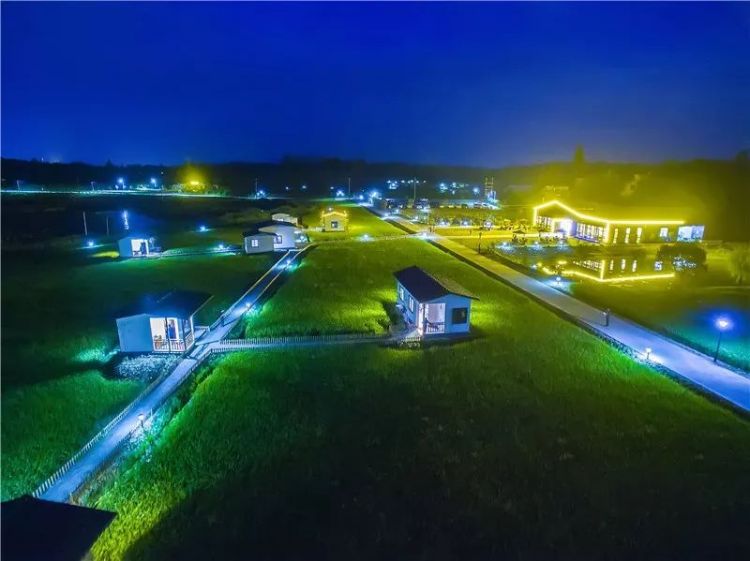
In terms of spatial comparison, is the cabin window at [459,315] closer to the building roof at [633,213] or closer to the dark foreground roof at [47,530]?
the dark foreground roof at [47,530]

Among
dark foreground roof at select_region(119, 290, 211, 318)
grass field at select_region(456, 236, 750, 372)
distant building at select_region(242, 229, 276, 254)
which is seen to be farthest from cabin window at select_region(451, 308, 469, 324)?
distant building at select_region(242, 229, 276, 254)

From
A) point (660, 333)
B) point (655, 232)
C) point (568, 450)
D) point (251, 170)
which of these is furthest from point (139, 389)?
point (251, 170)

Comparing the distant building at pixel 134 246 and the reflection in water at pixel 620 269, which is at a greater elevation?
the distant building at pixel 134 246

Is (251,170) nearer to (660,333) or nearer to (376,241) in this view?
(376,241)

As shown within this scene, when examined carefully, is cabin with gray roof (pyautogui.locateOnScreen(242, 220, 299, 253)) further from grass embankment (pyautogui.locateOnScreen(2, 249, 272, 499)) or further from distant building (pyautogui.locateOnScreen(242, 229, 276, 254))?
grass embankment (pyautogui.locateOnScreen(2, 249, 272, 499))

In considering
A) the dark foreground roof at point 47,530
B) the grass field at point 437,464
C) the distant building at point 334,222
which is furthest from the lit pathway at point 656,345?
the distant building at point 334,222

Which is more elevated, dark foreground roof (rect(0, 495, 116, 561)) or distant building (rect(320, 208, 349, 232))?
distant building (rect(320, 208, 349, 232))

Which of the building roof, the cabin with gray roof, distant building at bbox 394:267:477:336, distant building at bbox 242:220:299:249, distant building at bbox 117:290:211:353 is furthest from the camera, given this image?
the building roof

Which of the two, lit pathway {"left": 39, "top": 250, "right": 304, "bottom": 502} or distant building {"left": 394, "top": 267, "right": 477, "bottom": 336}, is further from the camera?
distant building {"left": 394, "top": 267, "right": 477, "bottom": 336}
